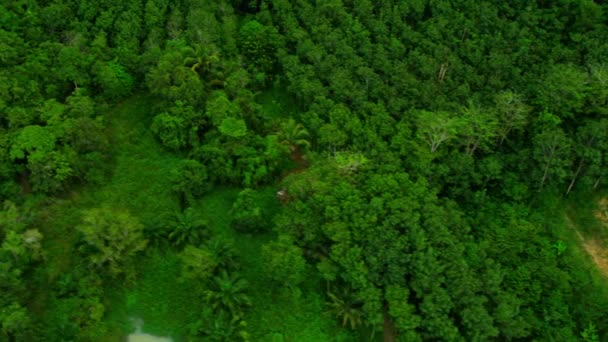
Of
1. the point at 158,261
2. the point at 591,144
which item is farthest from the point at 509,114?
the point at 158,261

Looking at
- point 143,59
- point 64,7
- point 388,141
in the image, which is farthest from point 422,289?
point 64,7

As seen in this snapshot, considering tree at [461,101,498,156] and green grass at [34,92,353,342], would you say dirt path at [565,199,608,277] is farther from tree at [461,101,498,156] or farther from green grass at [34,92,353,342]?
green grass at [34,92,353,342]

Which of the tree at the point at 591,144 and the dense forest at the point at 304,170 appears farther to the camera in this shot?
the tree at the point at 591,144

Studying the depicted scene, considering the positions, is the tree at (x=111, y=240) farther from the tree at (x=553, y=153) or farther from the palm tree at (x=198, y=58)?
the tree at (x=553, y=153)

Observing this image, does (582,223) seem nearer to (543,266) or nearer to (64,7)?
(543,266)

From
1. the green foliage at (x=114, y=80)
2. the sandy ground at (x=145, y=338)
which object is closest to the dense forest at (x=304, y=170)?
the green foliage at (x=114, y=80)
